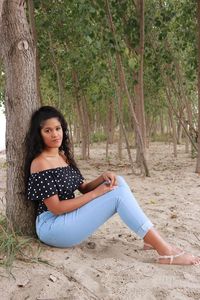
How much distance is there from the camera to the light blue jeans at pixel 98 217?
2.98 metres

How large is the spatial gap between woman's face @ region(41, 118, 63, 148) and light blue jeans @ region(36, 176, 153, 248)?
1.68 feet

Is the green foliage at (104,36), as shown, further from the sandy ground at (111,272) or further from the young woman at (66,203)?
the young woman at (66,203)

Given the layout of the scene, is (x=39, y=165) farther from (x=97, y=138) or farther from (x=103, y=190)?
(x=97, y=138)

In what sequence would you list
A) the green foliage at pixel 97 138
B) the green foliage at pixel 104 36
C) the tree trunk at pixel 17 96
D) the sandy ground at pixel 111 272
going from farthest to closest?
the green foliage at pixel 97 138, the green foliage at pixel 104 36, the tree trunk at pixel 17 96, the sandy ground at pixel 111 272

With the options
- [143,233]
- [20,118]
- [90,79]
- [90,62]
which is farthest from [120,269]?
[90,79]

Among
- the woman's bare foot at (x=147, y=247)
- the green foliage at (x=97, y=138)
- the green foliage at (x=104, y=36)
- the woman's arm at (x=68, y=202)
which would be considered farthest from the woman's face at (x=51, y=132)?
the green foliage at (x=97, y=138)

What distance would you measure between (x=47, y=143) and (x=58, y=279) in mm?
978

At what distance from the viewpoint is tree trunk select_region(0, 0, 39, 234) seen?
321cm

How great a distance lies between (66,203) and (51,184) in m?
0.17

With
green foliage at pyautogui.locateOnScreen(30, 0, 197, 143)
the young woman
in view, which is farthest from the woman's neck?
green foliage at pyautogui.locateOnScreen(30, 0, 197, 143)

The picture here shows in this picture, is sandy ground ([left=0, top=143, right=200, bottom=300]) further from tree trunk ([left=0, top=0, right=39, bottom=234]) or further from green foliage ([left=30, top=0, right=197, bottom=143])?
green foliage ([left=30, top=0, right=197, bottom=143])

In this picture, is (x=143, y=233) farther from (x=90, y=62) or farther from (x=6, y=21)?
(x=90, y=62)

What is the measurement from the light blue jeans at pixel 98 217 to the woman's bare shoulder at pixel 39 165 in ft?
1.15

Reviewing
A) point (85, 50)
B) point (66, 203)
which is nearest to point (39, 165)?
point (66, 203)
